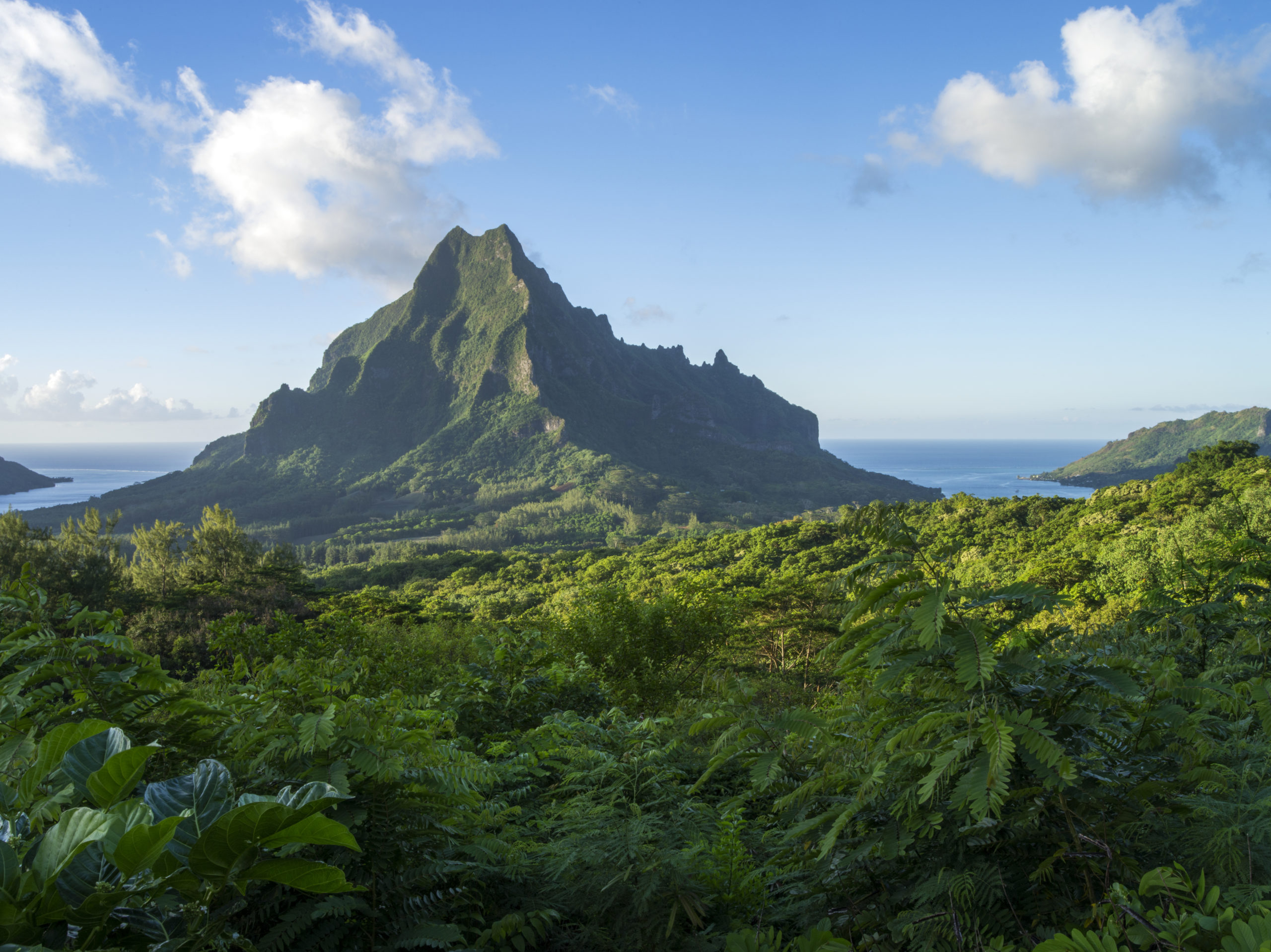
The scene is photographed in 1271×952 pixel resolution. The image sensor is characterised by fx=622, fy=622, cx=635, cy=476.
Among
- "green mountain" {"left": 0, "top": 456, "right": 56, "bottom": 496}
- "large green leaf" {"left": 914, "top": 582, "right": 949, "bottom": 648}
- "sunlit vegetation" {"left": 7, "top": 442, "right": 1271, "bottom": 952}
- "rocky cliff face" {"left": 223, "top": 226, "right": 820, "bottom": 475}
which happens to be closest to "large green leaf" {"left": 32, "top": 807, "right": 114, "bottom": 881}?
"sunlit vegetation" {"left": 7, "top": 442, "right": 1271, "bottom": 952}

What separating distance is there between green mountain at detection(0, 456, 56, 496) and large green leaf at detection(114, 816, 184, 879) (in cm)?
14626

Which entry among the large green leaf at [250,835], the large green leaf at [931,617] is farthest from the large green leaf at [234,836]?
the large green leaf at [931,617]

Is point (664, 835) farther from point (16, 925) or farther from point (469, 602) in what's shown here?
point (469, 602)

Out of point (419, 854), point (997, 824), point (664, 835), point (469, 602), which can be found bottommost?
point (469, 602)

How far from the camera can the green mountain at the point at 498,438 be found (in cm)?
10619

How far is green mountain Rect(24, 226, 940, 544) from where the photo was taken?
348 ft

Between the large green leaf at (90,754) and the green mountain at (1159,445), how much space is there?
3559 inches

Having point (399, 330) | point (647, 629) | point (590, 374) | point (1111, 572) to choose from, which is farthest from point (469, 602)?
point (399, 330)

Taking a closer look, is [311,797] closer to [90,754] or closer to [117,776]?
[117,776]

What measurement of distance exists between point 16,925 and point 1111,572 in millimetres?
18157

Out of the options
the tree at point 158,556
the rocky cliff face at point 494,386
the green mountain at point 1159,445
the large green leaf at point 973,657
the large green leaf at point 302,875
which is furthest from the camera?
the rocky cliff face at point 494,386

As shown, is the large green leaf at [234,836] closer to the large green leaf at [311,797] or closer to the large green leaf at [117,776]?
the large green leaf at [311,797]

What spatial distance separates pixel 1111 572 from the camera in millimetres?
14438

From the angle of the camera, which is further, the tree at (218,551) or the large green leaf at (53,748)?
the tree at (218,551)
